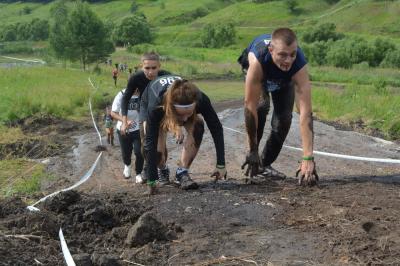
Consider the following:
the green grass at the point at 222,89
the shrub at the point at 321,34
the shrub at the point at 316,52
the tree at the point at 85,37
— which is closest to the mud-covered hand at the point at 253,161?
the green grass at the point at 222,89

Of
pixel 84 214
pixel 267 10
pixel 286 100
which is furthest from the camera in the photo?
pixel 267 10

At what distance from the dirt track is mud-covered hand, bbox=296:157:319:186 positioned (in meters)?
0.08

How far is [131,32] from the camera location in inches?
3590

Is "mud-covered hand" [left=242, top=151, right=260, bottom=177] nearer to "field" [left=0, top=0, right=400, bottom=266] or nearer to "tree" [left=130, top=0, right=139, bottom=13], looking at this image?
"field" [left=0, top=0, right=400, bottom=266]

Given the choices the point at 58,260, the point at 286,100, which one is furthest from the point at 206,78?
the point at 58,260

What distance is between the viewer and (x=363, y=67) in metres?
46.4

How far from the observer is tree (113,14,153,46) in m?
90.5

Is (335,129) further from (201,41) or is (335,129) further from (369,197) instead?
(201,41)

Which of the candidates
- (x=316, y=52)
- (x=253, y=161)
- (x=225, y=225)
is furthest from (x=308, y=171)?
(x=316, y=52)

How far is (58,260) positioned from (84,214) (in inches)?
40.5

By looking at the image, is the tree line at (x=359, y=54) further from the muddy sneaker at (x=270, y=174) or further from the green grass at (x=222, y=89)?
the muddy sneaker at (x=270, y=174)

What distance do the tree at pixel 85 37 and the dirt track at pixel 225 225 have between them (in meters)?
49.0

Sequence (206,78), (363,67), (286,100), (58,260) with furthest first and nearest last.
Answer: (363,67) < (206,78) < (286,100) < (58,260)

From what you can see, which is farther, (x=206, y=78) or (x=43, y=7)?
(x=43, y=7)
